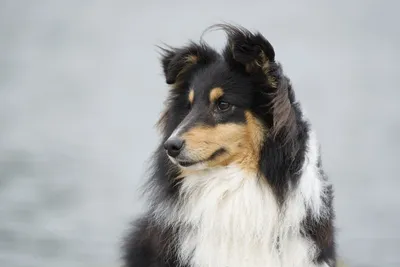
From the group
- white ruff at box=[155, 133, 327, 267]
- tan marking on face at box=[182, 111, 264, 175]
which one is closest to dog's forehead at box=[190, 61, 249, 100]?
tan marking on face at box=[182, 111, 264, 175]

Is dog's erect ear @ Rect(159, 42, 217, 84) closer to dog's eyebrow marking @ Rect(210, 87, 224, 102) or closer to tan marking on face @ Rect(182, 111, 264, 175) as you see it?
dog's eyebrow marking @ Rect(210, 87, 224, 102)

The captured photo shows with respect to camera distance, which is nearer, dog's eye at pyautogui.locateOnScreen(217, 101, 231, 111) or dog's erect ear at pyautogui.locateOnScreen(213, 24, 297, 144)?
dog's erect ear at pyautogui.locateOnScreen(213, 24, 297, 144)

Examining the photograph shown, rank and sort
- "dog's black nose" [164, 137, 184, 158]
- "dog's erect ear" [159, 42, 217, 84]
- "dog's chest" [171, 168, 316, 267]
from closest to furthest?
"dog's black nose" [164, 137, 184, 158], "dog's chest" [171, 168, 316, 267], "dog's erect ear" [159, 42, 217, 84]

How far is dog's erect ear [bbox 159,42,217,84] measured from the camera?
428 cm

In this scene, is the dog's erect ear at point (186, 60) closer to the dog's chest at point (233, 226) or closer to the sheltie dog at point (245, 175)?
the sheltie dog at point (245, 175)

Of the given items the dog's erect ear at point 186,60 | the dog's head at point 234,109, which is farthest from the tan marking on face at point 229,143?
the dog's erect ear at point 186,60

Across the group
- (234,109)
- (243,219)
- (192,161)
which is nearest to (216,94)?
(234,109)

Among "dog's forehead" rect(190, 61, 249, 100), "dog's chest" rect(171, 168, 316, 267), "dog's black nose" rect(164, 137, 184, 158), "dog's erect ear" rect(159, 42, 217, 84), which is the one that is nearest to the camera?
"dog's black nose" rect(164, 137, 184, 158)

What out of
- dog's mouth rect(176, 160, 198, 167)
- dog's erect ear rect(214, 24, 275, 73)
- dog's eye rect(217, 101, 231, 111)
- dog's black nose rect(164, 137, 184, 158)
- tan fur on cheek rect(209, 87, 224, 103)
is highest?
dog's erect ear rect(214, 24, 275, 73)

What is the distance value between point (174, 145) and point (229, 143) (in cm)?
31

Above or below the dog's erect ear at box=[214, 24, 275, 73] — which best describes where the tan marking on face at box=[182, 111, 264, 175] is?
below

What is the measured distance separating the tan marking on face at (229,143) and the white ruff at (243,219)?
69mm

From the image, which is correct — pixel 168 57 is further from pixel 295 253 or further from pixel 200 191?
pixel 295 253

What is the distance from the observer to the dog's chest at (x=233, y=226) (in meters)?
3.94
